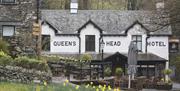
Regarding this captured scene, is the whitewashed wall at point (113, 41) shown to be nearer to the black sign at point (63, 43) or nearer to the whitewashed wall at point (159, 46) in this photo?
the whitewashed wall at point (159, 46)

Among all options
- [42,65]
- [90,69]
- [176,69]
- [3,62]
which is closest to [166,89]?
[90,69]

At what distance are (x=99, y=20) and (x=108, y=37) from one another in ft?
8.25

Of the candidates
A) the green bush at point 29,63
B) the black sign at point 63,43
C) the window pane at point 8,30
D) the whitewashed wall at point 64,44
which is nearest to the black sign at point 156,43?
the whitewashed wall at point 64,44

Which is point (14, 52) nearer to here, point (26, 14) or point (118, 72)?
point (26, 14)

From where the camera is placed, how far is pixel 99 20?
5075cm

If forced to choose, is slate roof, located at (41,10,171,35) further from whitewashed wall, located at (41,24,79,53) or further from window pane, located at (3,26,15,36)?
window pane, located at (3,26,15,36)

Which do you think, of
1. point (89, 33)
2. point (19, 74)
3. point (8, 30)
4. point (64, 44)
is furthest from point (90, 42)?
point (19, 74)

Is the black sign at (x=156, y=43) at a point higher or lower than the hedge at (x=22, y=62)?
lower

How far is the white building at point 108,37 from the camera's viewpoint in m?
48.9

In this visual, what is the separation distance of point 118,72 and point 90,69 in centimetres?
1295

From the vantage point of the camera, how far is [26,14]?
2948 centimetres

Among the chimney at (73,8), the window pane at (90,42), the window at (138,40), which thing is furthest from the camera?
the chimney at (73,8)

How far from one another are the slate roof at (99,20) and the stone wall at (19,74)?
92.8 feet

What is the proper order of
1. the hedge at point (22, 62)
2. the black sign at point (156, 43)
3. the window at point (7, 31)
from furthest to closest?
the black sign at point (156, 43) → the window at point (7, 31) → the hedge at point (22, 62)
